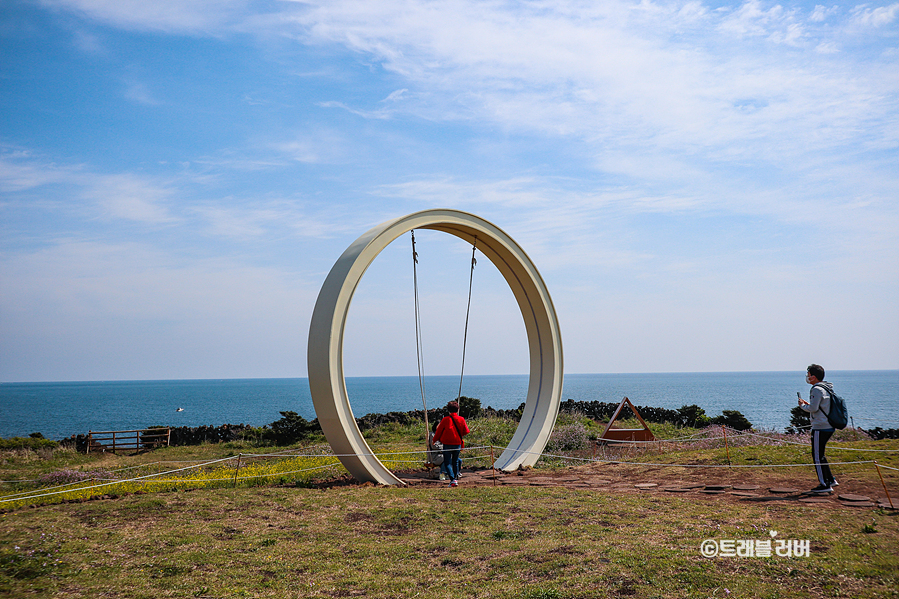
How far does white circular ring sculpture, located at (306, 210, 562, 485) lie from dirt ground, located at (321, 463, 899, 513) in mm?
757

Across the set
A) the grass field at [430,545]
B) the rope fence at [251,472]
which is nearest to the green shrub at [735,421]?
the rope fence at [251,472]

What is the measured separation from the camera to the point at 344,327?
377 inches

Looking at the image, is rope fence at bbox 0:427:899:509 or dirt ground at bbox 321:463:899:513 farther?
rope fence at bbox 0:427:899:509

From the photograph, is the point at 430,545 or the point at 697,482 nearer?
the point at 430,545

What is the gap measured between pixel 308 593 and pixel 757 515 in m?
5.43

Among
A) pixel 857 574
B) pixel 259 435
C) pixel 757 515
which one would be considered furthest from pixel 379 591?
pixel 259 435

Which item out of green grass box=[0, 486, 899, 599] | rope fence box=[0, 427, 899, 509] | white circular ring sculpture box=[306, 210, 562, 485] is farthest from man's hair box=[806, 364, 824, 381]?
white circular ring sculpture box=[306, 210, 562, 485]

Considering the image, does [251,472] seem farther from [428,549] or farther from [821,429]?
[821,429]

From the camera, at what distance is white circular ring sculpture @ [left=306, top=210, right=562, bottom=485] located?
9445 mm

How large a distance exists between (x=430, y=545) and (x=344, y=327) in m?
4.36

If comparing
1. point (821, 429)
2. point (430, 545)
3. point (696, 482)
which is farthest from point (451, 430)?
point (821, 429)

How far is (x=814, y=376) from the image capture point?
8688 mm

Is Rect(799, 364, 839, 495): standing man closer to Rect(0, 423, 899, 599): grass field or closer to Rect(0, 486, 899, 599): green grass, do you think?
Rect(0, 423, 899, 599): grass field

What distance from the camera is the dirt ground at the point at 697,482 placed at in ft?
25.9
